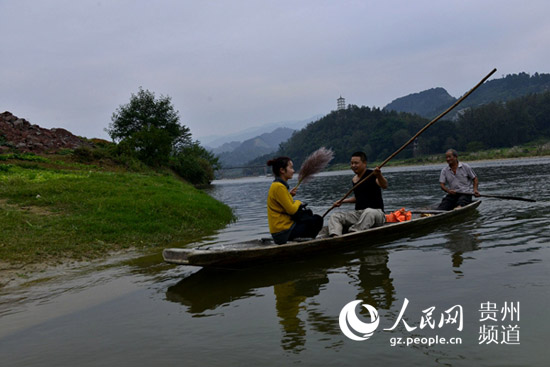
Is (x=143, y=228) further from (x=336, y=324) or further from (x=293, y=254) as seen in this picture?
(x=336, y=324)

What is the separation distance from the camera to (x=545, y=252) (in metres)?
6.64

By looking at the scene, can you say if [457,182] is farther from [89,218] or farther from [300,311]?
[89,218]

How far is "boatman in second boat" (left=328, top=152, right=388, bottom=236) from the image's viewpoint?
27.9 feet

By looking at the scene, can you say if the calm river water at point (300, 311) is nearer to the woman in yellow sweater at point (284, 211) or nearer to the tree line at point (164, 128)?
the woman in yellow sweater at point (284, 211)

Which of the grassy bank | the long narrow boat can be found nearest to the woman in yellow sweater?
the long narrow boat

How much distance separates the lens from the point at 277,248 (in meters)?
6.83

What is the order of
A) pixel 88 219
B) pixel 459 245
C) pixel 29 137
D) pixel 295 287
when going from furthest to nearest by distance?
pixel 29 137
pixel 88 219
pixel 459 245
pixel 295 287

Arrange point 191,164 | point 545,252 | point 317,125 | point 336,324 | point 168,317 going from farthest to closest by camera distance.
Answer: point 317,125 < point 191,164 < point 545,252 < point 168,317 < point 336,324

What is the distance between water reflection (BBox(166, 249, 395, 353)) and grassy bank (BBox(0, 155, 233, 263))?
135 inches

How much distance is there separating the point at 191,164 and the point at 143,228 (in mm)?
36496

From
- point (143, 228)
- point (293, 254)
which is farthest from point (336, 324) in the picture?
point (143, 228)

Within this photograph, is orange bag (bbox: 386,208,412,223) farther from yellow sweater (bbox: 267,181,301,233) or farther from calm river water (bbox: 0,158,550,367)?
yellow sweater (bbox: 267,181,301,233)

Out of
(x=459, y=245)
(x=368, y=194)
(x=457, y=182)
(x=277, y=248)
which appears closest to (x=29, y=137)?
(x=368, y=194)

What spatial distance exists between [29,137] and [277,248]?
27255mm
